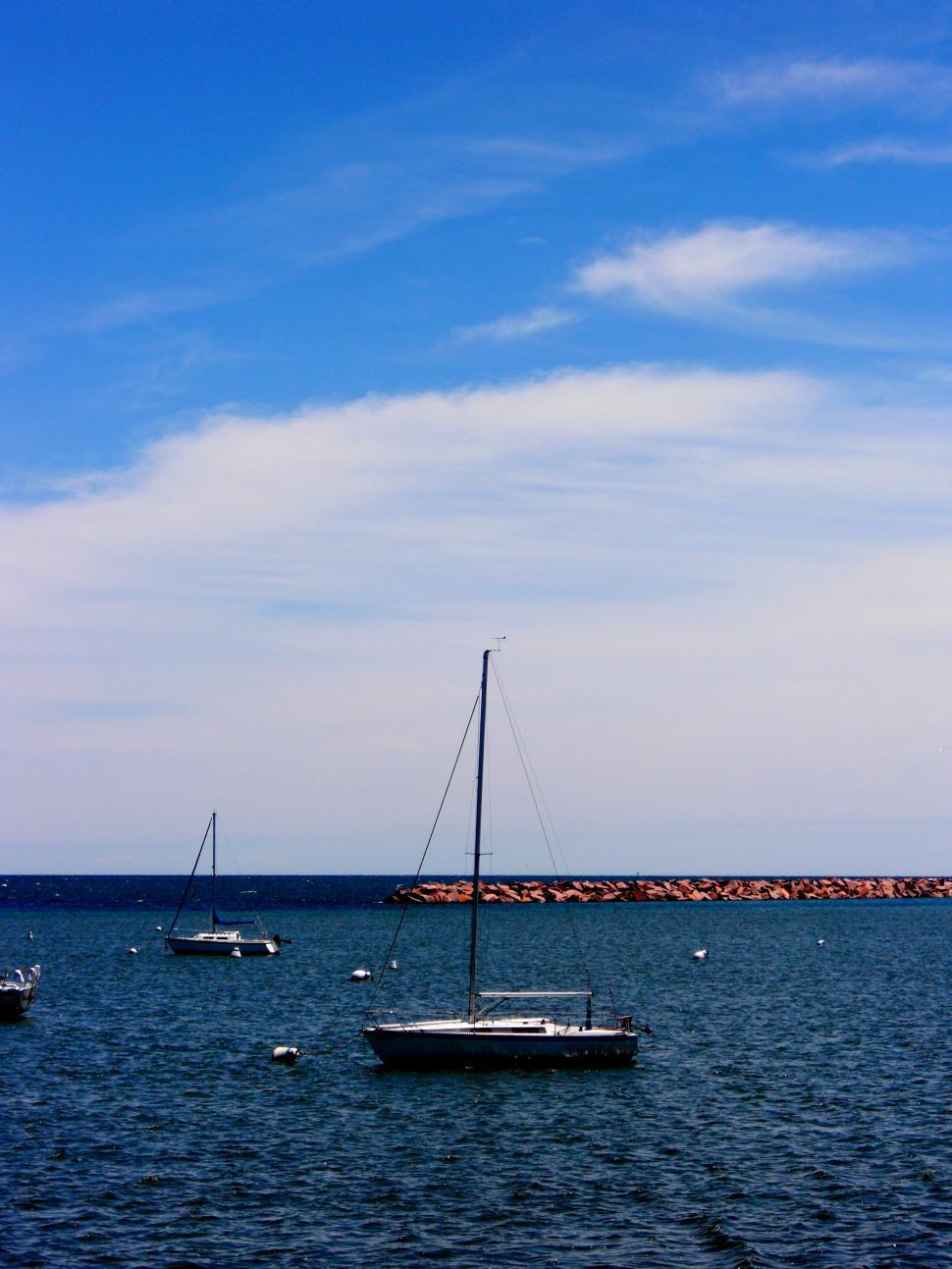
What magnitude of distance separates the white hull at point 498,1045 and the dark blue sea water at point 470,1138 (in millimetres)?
803

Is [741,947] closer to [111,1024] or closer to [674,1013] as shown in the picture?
[674,1013]

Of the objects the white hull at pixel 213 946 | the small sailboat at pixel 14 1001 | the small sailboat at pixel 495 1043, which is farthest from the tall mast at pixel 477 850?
Result: the white hull at pixel 213 946

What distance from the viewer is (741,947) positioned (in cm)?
10938

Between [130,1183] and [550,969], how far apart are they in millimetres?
56929

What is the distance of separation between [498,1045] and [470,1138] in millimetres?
9206

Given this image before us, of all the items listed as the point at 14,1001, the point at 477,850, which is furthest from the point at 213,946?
the point at 477,850

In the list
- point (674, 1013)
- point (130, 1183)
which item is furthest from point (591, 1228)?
point (674, 1013)

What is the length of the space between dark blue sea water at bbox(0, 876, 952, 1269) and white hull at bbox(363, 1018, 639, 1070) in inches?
31.6

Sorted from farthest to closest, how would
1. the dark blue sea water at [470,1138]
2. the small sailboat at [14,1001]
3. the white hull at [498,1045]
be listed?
the small sailboat at [14,1001] → the white hull at [498,1045] → the dark blue sea water at [470,1138]

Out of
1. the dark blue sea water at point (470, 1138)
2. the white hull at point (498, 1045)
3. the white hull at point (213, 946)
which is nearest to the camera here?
the dark blue sea water at point (470, 1138)

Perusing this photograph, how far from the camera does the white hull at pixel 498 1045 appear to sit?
4647 centimetres

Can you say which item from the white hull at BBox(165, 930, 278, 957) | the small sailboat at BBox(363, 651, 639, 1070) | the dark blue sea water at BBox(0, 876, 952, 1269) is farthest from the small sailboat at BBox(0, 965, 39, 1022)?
the white hull at BBox(165, 930, 278, 957)

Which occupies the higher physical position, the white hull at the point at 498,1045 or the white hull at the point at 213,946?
the white hull at the point at 498,1045

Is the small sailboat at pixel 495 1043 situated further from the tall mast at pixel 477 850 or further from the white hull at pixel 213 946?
the white hull at pixel 213 946
